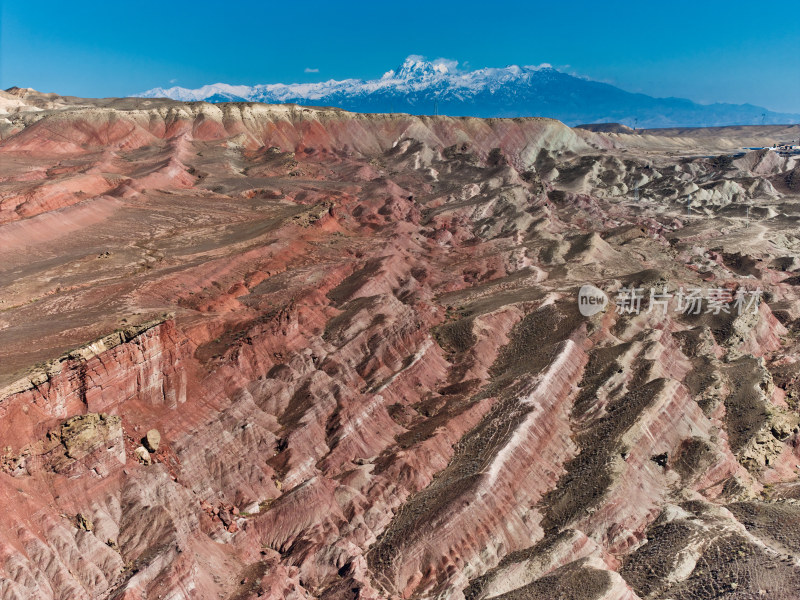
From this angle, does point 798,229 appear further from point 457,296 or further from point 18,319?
point 18,319

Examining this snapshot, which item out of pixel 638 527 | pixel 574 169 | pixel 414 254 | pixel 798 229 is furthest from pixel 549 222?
pixel 638 527

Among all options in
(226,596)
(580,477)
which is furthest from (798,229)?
(226,596)

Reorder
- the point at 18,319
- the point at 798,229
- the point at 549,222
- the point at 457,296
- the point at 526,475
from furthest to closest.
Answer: the point at 798,229, the point at 549,222, the point at 457,296, the point at 18,319, the point at 526,475

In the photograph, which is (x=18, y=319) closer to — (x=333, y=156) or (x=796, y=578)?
(x=796, y=578)

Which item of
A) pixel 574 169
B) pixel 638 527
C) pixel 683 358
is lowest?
pixel 638 527

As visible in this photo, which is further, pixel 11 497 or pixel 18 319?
pixel 18 319

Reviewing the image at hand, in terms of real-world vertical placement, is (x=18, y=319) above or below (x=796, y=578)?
above

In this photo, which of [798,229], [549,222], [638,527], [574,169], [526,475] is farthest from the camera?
[574,169]
